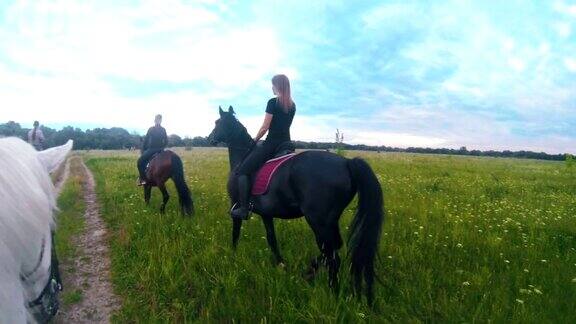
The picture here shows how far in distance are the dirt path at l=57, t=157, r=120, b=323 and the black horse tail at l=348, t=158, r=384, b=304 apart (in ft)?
10.8

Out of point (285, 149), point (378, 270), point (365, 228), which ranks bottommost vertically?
point (378, 270)

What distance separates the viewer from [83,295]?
5801 mm

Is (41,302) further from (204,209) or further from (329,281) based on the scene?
(204,209)

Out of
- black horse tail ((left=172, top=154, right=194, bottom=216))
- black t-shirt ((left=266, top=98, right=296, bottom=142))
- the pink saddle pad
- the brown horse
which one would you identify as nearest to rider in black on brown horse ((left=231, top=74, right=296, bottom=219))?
black t-shirt ((left=266, top=98, right=296, bottom=142))

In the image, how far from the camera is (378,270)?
238 inches

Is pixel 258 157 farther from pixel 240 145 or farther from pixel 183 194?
pixel 183 194

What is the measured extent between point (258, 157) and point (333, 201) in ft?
6.14

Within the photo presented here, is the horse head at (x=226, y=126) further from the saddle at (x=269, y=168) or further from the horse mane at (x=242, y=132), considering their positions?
the saddle at (x=269, y=168)

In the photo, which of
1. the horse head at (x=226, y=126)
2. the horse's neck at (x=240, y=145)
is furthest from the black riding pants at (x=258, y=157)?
the horse head at (x=226, y=126)

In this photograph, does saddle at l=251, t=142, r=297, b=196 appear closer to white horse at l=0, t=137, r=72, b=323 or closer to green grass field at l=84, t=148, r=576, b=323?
green grass field at l=84, t=148, r=576, b=323

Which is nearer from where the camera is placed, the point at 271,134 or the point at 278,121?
the point at 278,121

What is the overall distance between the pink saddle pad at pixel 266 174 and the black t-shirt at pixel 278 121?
0.41 m

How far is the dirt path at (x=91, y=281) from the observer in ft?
17.1

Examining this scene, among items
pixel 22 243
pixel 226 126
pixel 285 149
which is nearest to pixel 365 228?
pixel 285 149
